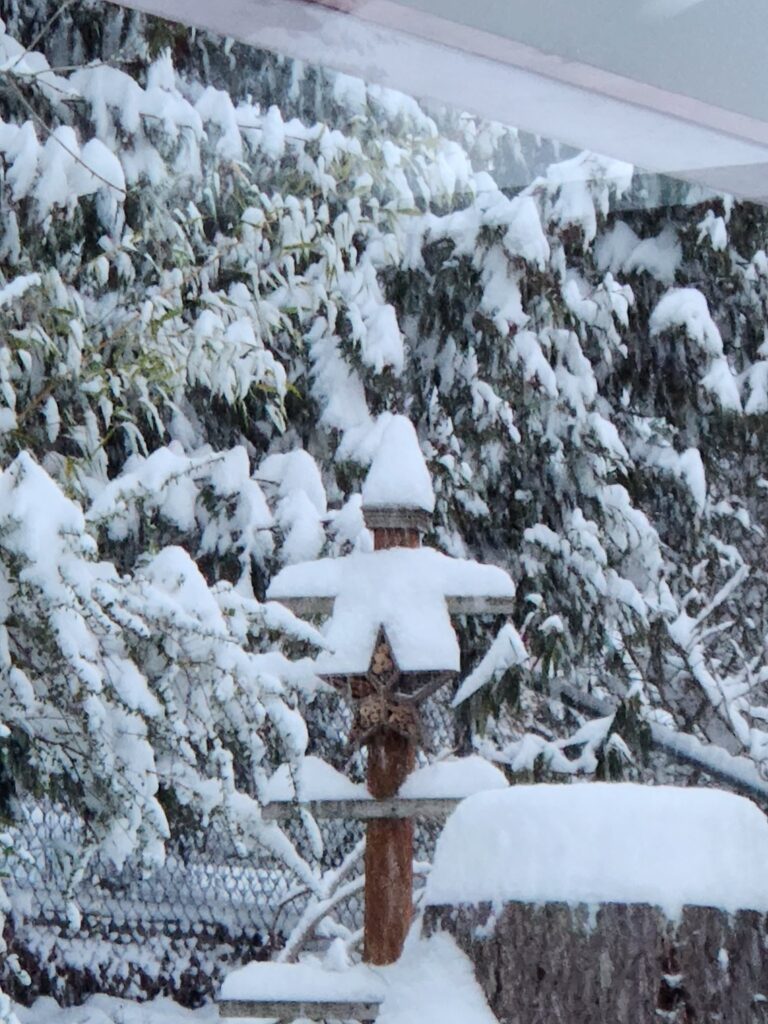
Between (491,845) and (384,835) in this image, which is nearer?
(491,845)

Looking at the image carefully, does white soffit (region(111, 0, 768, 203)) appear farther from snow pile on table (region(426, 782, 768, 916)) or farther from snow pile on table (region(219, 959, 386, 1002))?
snow pile on table (region(219, 959, 386, 1002))

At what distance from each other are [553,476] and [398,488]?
47cm

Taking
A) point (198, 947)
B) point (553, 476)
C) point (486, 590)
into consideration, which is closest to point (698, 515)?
point (553, 476)

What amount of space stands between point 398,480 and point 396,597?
0.13 meters

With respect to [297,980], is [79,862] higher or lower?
higher

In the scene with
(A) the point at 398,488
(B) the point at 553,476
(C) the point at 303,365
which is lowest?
(A) the point at 398,488

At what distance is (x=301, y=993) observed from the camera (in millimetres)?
1139

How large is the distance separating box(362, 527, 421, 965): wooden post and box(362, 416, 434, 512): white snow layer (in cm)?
23

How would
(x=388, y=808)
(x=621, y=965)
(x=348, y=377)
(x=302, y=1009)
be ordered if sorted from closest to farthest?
(x=621, y=965)
(x=302, y=1009)
(x=388, y=808)
(x=348, y=377)

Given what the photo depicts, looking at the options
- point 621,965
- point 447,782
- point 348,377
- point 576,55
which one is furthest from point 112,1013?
point 576,55

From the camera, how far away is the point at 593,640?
1694 mm

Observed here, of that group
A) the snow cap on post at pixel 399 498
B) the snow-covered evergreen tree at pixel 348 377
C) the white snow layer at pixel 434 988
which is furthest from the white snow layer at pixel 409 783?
the white snow layer at pixel 434 988

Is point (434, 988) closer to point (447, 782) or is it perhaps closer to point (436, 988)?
point (436, 988)

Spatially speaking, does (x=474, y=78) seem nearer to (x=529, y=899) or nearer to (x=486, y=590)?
(x=486, y=590)
